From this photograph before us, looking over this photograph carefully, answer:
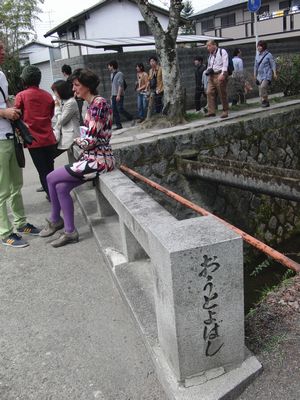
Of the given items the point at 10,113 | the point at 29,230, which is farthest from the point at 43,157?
the point at 10,113

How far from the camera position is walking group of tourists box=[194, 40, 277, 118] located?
793 cm

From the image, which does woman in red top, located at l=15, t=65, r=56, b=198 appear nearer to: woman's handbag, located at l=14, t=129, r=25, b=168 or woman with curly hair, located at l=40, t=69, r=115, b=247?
woman's handbag, located at l=14, t=129, r=25, b=168

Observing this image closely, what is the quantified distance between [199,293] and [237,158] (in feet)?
19.7

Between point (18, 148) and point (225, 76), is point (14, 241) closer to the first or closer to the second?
point (18, 148)

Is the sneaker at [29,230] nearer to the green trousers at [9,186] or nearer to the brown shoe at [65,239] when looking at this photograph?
the green trousers at [9,186]

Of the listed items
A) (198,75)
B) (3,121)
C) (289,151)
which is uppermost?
(198,75)

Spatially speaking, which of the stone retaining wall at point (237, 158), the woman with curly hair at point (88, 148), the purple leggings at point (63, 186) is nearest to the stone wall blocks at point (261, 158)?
the stone retaining wall at point (237, 158)

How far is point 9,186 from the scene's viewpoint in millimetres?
4391

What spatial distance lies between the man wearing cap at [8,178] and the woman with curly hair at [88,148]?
1.83 feet

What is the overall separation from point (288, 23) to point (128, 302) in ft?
79.9

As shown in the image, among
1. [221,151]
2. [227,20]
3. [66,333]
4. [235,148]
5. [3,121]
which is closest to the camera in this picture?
[66,333]

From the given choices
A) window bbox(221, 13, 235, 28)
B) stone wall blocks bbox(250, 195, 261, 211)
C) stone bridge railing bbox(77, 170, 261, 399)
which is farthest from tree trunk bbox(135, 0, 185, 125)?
window bbox(221, 13, 235, 28)

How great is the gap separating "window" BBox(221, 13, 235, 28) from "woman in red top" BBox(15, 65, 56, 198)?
28250mm

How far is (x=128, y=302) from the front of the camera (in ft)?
9.65
